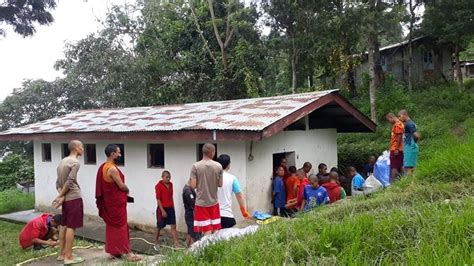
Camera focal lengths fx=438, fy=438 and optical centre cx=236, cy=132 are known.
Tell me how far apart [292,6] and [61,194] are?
1368cm

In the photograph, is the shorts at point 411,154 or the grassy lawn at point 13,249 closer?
the grassy lawn at point 13,249

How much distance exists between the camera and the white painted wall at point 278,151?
9273mm

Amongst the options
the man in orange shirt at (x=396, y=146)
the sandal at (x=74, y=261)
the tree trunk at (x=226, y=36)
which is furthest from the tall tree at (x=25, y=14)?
the tree trunk at (x=226, y=36)

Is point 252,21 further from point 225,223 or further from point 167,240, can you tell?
point 225,223

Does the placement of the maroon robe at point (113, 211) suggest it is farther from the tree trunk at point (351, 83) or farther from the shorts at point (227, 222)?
the tree trunk at point (351, 83)

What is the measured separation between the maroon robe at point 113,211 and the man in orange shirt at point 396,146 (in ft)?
16.9

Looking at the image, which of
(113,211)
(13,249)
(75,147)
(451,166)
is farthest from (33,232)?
(451,166)

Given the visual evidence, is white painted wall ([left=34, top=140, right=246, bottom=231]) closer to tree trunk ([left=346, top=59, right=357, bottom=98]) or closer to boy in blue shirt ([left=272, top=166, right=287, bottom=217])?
boy in blue shirt ([left=272, top=166, right=287, bottom=217])

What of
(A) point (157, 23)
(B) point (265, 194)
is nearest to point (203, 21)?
(A) point (157, 23)

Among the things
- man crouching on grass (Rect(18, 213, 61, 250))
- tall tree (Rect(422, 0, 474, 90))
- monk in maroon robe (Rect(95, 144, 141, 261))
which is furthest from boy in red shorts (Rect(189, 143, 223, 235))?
tall tree (Rect(422, 0, 474, 90))

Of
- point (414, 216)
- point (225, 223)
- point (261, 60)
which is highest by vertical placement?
→ point (261, 60)

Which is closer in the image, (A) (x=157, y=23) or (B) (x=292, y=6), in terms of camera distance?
(B) (x=292, y=6)

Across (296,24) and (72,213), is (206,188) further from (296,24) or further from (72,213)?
(296,24)

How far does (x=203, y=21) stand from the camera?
24.0 meters
